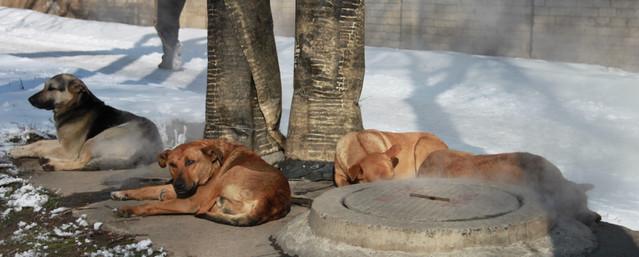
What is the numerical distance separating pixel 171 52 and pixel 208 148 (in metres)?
12.3

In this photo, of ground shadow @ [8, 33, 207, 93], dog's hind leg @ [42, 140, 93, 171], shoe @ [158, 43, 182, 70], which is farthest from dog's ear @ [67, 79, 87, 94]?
shoe @ [158, 43, 182, 70]

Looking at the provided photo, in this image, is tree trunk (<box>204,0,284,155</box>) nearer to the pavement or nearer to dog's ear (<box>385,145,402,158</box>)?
the pavement

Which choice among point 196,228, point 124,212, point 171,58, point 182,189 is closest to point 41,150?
point 124,212

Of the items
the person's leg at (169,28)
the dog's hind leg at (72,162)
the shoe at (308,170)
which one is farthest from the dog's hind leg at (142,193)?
the person's leg at (169,28)

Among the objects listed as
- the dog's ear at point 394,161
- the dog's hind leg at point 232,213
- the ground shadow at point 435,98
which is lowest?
the ground shadow at point 435,98

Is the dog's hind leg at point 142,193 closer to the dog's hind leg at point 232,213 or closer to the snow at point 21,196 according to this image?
the snow at point 21,196

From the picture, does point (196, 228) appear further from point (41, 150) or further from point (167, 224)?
point (41, 150)

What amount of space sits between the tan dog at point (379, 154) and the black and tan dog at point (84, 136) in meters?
2.30

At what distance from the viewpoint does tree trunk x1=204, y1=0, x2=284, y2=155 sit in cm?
762

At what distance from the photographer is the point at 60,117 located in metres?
8.38

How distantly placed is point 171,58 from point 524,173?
13.1 m

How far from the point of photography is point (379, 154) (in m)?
6.47

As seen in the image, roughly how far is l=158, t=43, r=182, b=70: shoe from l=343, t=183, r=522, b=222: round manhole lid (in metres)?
12.8

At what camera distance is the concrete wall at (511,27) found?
1609cm
